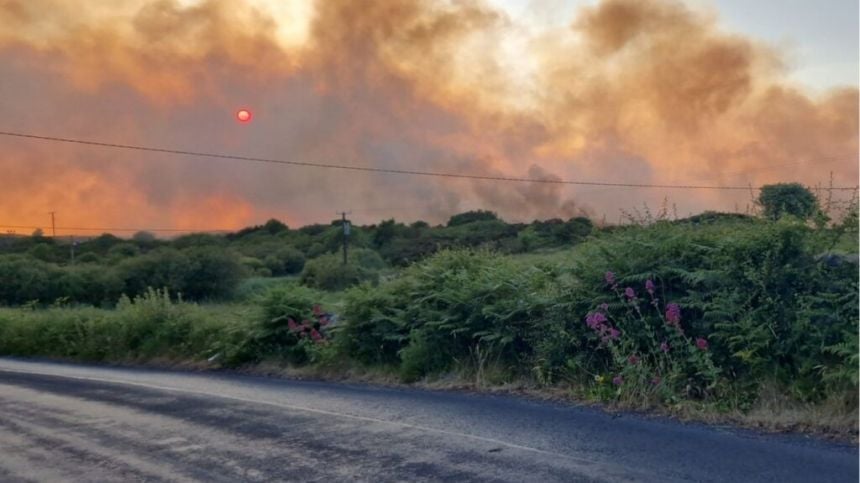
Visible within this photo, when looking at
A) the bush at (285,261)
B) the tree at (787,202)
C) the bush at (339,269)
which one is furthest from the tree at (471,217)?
the tree at (787,202)

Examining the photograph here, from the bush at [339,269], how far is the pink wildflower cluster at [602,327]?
147 ft

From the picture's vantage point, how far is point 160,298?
2239 centimetres

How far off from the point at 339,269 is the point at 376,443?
54.9 metres

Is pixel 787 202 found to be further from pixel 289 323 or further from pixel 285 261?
pixel 285 261

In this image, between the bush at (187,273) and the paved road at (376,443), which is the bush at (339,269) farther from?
the paved road at (376,443)

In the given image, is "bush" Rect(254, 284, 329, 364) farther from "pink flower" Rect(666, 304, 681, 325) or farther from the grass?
"pink flower" Rect(666, 304, 681, 325)

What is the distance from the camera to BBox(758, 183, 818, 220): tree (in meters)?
10.2

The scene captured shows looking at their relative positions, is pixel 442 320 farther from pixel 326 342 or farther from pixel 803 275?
pixel 803 275

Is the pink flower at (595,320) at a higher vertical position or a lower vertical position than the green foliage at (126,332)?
higher

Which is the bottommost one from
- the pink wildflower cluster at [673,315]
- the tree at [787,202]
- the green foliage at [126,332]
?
the green foliage at [126,332]

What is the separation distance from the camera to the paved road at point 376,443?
7.21 meters

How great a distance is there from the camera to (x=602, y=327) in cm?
1064

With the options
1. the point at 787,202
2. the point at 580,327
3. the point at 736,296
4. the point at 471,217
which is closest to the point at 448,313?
the point at 580,327

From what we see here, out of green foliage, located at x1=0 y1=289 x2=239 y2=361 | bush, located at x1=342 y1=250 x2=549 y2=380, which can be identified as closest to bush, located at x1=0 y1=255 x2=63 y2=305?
green foliage, located at x1=0 y1=289 x2=239 y2=361
